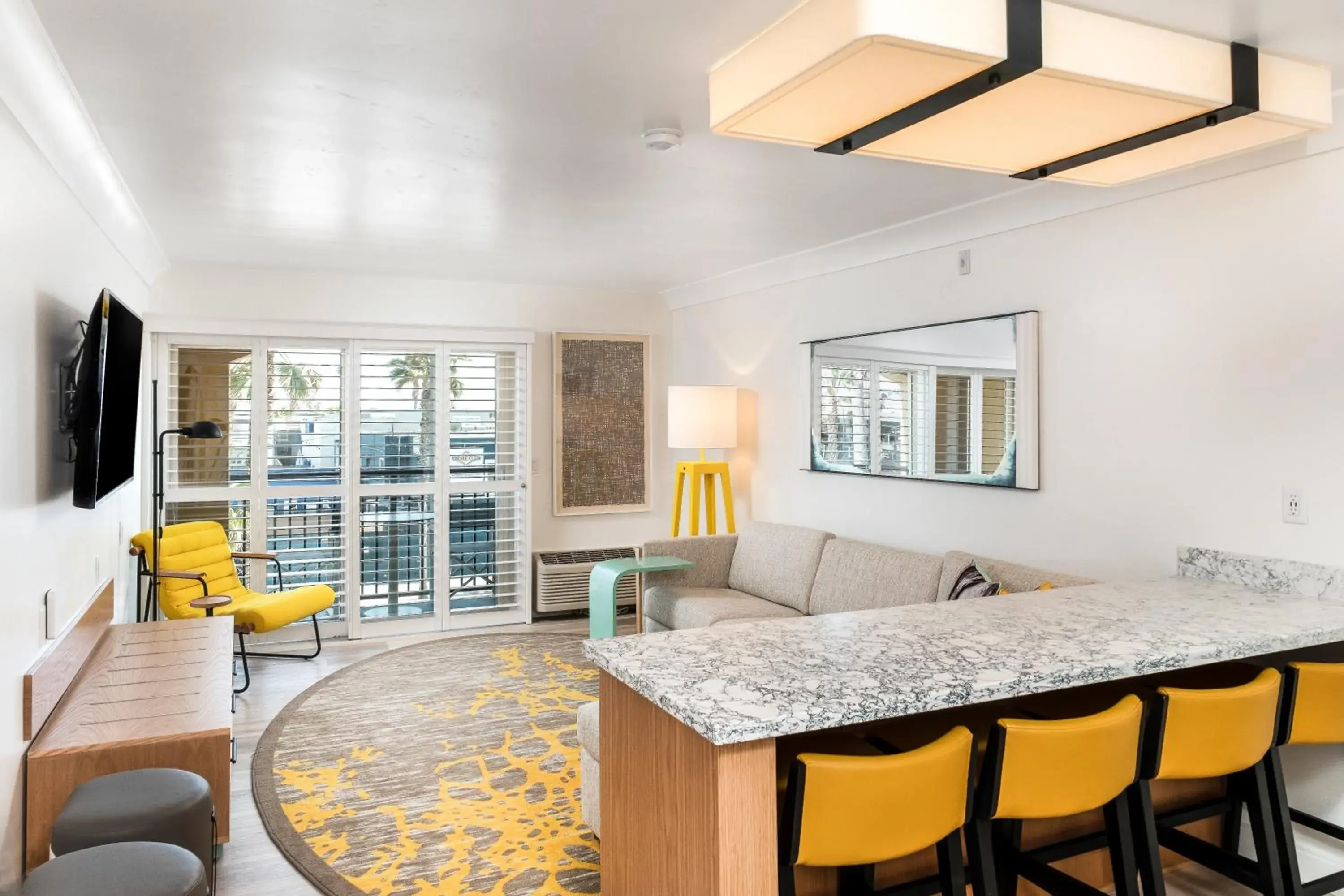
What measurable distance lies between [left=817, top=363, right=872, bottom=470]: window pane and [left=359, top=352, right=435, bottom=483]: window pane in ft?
8.92

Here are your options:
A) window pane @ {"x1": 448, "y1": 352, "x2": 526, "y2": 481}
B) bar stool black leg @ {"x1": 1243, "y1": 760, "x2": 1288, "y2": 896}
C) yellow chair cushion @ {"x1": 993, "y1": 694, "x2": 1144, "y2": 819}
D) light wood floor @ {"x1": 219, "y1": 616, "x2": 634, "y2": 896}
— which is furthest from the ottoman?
window pane @ {"x1": 448, "y1": 352, "x2": 526, "y2": 481}

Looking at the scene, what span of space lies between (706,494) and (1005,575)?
264 centimetres

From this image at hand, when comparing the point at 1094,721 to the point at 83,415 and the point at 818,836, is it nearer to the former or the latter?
the point at 818,836

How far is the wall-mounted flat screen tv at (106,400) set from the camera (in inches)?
112

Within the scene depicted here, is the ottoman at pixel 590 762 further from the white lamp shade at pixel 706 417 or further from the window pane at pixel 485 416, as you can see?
the window pane at pixel 485 416

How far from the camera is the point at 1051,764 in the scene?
1.90 meters

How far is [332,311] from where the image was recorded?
19.2ft

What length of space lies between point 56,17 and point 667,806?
2.27 m

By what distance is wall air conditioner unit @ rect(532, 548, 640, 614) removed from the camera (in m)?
6.38

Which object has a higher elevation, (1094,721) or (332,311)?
(332,311)

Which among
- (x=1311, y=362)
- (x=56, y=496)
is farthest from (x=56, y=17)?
Answer: (x=1311, y=362)

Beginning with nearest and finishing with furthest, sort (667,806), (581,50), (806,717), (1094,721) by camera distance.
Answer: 1. (806,717)
2. (667,806)
3. (1094,721)
4. (581,50)

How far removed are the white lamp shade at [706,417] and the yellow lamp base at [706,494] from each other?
0.24 metres

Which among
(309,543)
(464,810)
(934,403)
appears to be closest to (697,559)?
(934,403)
